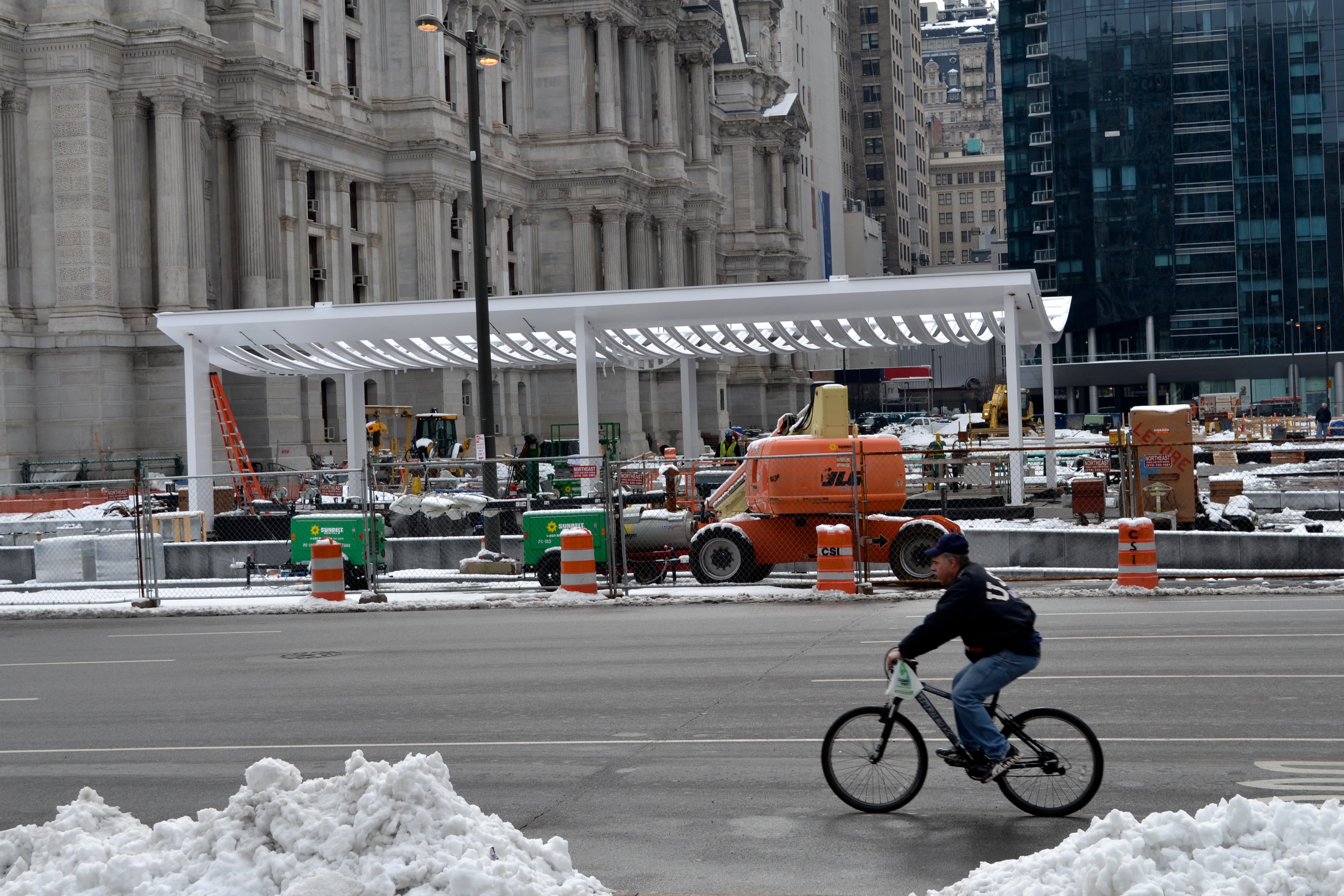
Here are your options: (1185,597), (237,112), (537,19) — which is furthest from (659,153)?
(1185,597)

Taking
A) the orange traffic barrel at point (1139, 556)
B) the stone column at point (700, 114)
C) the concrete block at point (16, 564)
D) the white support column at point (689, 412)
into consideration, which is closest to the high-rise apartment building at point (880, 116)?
the stone column at point (700, 114)

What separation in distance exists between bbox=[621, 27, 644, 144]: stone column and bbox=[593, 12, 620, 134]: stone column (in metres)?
3.40

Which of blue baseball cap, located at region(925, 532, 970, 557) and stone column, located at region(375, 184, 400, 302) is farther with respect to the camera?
stone column, located at region(375, 184, 400, 302)

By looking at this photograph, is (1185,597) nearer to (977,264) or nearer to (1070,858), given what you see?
(1070,858)

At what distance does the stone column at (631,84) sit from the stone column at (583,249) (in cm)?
773

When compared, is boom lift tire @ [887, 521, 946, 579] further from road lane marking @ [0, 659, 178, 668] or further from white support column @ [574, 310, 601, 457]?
white support column @ [574, 310, 601, 457]

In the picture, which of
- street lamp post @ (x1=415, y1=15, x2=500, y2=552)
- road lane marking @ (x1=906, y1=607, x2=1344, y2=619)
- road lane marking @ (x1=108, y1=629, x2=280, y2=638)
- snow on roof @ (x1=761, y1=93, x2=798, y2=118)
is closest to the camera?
road lane marking @ (x1=906, y1=607, x2=1344, y2=619)

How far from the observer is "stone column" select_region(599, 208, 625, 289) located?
8275 cm

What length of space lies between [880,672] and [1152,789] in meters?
5.05

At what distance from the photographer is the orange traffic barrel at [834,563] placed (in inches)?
862

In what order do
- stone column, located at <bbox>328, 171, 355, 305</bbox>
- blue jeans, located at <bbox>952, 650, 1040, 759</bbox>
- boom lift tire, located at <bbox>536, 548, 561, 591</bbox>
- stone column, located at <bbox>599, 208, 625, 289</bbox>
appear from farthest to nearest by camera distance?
stone column, located at <bbox>599, 208, 625, 289</bbox> < stone column, located at <bbox>328, 171, 355, 305</bbox> < boom lift tire, located at <bbox>536, 548, 561, 591</bbox> < blue jeans, located at <bbox>952, 650, 1040, 759</bbox>

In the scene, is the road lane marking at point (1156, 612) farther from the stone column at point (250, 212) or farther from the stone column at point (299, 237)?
the stone column at point (299, 237)

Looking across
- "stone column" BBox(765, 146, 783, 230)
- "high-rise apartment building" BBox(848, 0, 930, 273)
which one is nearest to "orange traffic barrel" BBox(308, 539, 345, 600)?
"stone column" BBox(765, 146, 783, 230)

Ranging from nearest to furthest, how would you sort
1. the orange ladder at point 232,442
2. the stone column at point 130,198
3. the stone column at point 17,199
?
the orange ladder at point 232,442 → the stone column at point 17,199 → the stone column at point 130,198
